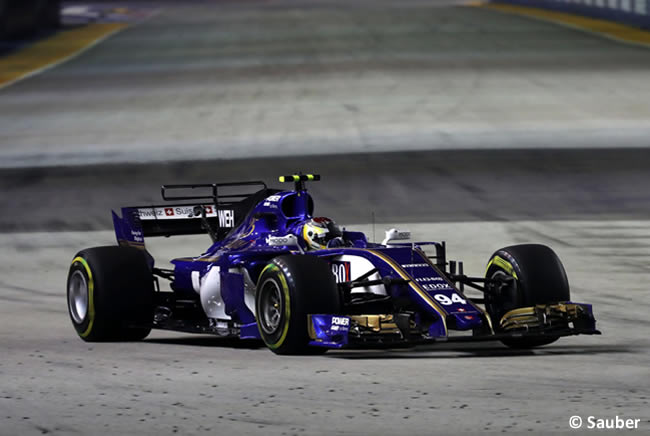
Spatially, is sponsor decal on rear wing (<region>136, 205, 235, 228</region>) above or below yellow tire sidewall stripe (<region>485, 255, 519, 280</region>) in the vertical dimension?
above

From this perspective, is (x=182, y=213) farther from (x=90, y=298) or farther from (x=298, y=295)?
(x=298, y=295)

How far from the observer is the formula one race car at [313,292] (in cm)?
1109

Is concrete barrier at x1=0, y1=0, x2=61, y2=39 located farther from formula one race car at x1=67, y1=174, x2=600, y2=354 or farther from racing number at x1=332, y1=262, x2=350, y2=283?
racing number at x1=332, y1=262, x2=350, y2=283

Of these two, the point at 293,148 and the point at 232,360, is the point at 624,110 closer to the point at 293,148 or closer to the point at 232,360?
the point at 293,148

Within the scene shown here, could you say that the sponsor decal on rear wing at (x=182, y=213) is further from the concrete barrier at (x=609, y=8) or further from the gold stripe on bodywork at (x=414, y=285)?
the concrete barrier at (x=609, y=8)

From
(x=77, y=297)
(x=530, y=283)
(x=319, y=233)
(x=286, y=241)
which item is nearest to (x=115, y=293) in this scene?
(x=77, y=297)

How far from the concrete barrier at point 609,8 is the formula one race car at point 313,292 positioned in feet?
160

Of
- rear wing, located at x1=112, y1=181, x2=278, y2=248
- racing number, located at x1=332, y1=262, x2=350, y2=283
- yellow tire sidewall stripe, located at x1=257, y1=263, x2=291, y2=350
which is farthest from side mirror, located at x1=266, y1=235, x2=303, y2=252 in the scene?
rear wing, located at x1=112, y1=181, x2=278, y2=248

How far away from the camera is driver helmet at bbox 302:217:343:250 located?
1252cm

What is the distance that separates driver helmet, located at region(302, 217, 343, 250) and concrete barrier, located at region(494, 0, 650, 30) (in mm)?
49055

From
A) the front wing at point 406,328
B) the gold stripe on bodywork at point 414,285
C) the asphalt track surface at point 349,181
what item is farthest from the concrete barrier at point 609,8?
the gold stripe on bodywork at point 414,285

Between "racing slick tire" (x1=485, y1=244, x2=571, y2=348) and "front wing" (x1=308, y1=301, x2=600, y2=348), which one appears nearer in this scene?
"front wing" (x1=308, y1=301, x2=600, y2=348)

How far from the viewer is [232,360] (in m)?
11.6

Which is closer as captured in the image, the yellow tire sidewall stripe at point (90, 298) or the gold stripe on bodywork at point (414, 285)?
the gold stripe on bodywork at point (414, 285)
